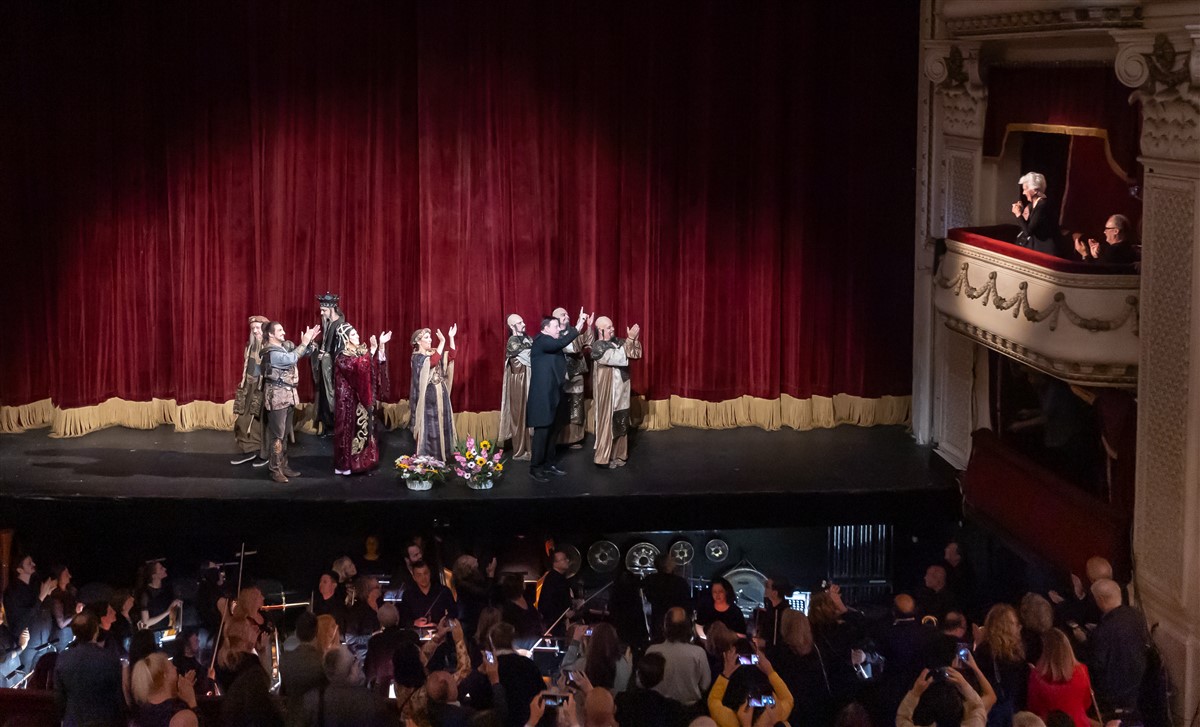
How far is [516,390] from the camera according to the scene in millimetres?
13844

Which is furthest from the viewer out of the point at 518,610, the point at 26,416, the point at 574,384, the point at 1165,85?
the point at 26,416

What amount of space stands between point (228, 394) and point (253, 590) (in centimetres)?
488

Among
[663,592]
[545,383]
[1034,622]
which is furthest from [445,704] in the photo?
[545,383]

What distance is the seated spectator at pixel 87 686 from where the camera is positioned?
9.21 m

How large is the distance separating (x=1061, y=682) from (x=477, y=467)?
520 cm

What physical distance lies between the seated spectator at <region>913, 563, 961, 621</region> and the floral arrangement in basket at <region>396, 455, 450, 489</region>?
3.80 meters

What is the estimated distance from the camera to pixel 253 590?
1024cm

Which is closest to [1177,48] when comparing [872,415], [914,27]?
[914,27]

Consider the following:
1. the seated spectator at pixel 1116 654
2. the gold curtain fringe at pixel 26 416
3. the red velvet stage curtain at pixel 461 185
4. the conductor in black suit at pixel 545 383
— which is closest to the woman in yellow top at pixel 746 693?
the seated spectator at pixel 1116 654

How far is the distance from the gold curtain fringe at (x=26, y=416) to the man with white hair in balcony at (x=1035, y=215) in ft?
26.1

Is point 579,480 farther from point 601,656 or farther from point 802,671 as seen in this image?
point 802,671

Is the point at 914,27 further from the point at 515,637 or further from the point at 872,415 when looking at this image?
the point at 515,637

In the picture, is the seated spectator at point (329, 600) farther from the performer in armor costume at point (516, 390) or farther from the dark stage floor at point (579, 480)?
the performer in armor costume at point (516, 390)

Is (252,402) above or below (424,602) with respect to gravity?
above
